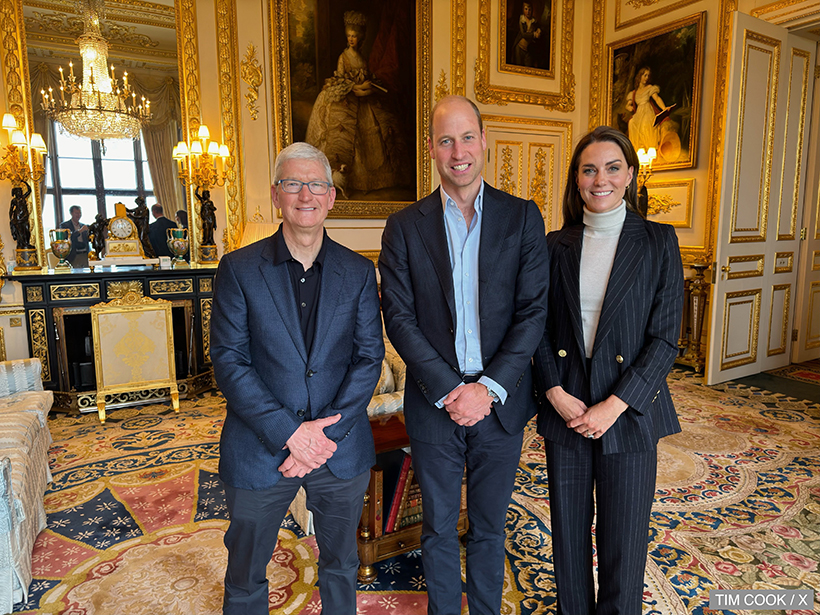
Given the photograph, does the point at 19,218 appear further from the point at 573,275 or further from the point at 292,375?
the point at 573,275

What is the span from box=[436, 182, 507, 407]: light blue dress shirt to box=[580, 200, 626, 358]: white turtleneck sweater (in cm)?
35

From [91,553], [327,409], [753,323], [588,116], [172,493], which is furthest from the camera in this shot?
[588,116]

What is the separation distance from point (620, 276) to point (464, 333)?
0.51 m

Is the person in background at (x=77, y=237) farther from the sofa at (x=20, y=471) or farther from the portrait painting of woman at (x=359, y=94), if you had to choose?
the portrait painting of woman at (x=359, y=94)

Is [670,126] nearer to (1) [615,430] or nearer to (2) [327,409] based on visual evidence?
(1) [615,430]

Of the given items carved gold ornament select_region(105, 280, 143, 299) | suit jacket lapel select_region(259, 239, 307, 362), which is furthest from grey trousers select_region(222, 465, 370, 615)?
carved gold ornament select_region(105, 280, 143, 299)

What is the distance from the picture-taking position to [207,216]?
5117 mm

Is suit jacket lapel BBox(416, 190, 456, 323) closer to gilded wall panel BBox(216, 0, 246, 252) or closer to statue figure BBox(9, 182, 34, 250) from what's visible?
gilded wall panel BBox(216, 0, 246, 252)

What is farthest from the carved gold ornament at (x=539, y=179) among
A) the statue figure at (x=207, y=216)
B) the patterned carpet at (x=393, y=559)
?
the statue figure at (x=207, y=216)

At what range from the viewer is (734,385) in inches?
200

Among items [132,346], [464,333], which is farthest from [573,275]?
[132,346]

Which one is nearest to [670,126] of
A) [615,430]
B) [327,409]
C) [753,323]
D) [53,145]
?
[753,323]

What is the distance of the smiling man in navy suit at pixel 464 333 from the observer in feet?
5.37

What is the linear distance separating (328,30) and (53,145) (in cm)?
287
